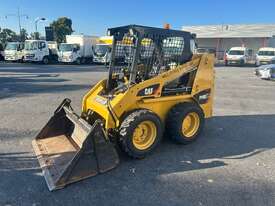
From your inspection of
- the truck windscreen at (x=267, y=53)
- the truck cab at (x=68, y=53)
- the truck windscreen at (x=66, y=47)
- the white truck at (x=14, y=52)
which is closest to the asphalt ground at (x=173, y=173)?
the truck cab at (x=68, y=53)

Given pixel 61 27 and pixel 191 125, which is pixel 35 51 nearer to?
pixel 191 125

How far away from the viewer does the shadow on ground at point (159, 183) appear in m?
3.55

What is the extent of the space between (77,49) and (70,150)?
23.6 meters

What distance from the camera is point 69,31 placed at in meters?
64.8

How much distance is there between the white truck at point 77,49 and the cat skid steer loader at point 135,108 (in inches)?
856

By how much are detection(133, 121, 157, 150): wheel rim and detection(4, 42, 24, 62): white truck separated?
2403cm

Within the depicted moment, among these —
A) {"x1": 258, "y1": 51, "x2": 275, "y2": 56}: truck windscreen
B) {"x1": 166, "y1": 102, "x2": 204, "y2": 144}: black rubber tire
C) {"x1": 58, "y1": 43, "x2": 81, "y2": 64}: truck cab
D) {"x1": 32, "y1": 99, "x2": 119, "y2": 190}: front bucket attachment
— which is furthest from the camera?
{"x1": 258, "y1": 51, "x2": 275, "y2": 56}: truck windscreen

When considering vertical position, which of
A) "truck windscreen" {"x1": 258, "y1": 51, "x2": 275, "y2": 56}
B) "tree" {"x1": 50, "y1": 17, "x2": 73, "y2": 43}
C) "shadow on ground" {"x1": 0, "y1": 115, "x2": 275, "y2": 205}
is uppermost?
"tree" {"x1": 50, "y1": 17, "x2": 73, "y2": 43}

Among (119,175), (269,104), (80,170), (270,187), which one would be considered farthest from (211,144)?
(269,104)

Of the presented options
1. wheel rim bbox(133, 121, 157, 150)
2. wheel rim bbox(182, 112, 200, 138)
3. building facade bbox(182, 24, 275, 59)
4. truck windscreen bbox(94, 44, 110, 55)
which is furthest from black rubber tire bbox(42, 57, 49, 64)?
building facade bbox(182, 24, 275, 59)

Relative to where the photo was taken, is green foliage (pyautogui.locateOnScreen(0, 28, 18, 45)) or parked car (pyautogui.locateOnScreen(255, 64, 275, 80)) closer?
parked car (pyautogui.locateOnScreen(255, 64, 275, 80))

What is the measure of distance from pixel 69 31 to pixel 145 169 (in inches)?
2557

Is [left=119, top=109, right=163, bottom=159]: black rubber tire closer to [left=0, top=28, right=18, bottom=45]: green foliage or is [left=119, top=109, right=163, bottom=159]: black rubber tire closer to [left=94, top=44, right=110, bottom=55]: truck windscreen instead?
[left=94, top=44, right=110, bottom=55]: truck windscreen

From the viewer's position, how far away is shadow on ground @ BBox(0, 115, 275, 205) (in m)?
3.55
